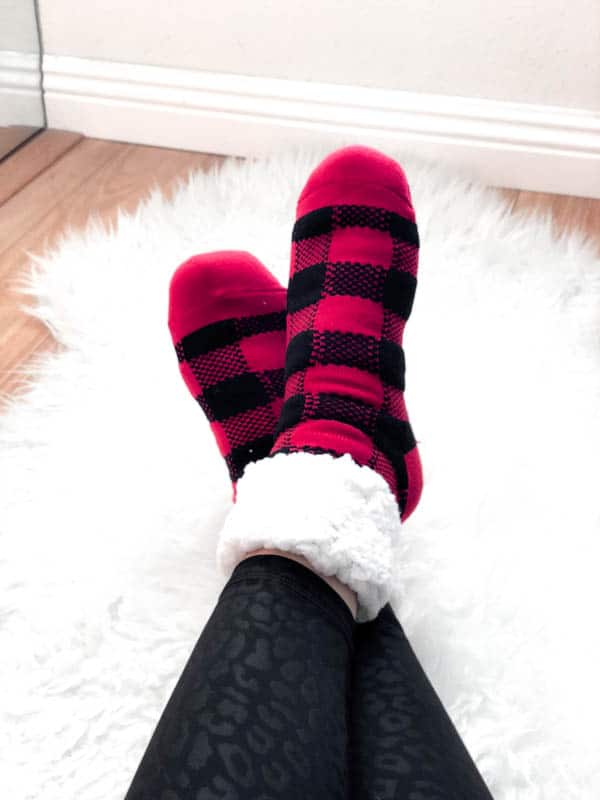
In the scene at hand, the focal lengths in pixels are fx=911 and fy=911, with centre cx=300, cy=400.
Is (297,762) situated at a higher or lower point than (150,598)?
higher

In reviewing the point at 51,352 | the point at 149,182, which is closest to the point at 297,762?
the point at 51,352

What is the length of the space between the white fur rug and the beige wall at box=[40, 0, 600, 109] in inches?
9.2

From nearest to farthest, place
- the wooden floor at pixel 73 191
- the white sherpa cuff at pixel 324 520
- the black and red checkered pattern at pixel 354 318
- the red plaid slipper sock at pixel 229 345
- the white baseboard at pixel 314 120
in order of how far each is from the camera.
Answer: the white sherpa cuff at pixel 324 520 → the black and red checkered pattern at pixel 354 318 → the red plaid slipper sock at pixel 229 345 → the wooden floor at pixel 73 191 → the white baseboard at pixel 314 120

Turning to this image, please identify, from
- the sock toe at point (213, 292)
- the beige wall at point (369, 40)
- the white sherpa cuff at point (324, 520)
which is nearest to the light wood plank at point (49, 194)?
the beige wall at point (369, 40)

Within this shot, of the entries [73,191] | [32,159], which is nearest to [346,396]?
[73,191]

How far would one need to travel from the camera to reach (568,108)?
4.45 ft

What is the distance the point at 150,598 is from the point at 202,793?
0.31m

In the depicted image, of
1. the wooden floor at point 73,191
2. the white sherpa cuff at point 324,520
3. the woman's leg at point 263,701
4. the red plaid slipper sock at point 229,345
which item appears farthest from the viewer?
the wooden floor at point 73,191

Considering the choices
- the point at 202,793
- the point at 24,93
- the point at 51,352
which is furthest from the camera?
the point at 24,93

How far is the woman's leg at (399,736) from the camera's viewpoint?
1.72 ft

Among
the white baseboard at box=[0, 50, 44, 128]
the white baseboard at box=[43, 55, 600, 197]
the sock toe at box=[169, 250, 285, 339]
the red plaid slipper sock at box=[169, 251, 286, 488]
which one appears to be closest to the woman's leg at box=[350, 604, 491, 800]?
the red plaid slipper sock at box=[169, 251, 286, 488]

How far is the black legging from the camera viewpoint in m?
0.49

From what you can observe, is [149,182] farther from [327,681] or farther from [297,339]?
[327,681]

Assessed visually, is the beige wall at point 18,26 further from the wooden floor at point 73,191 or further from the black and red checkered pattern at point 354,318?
the black and red checkered pattern at point 354,318
